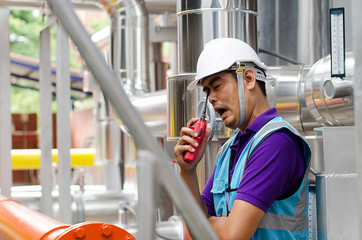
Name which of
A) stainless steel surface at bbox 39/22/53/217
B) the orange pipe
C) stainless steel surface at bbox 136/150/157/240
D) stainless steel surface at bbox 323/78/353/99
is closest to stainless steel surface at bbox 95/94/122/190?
stainless steel surface at bbox 39/22/53/217

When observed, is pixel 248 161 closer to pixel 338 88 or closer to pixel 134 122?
pixel 134 122

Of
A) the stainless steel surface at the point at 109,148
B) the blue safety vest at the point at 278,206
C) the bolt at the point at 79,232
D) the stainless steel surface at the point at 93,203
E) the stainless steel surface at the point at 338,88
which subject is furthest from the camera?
the stainless steel surface at the point at 109,148

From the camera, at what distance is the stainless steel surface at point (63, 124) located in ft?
10.8

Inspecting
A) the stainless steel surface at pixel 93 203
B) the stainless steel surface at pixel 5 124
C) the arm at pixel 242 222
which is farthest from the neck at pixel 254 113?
the stainless steel surface at pixel 93 203

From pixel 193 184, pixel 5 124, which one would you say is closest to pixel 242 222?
pixel 193 184

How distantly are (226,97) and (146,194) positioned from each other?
106cm

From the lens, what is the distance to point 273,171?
188 cm

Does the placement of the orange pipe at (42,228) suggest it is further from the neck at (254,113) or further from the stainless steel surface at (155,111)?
the stainless steel surface at (155,111)

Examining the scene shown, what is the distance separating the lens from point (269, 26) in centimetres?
451

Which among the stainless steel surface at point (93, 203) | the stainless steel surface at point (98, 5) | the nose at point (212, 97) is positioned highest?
the stainless steel surface at point (98, 5)

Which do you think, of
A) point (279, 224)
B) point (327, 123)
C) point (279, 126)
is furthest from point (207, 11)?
point (279, 224)

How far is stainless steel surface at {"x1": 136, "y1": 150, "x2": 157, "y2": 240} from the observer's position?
3.56ft

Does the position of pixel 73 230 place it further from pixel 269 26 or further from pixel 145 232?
pixel 269 26

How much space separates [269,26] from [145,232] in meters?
Result: 3.60
